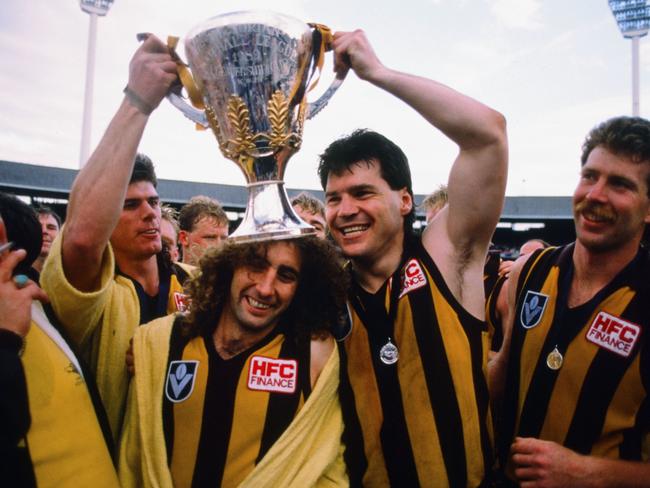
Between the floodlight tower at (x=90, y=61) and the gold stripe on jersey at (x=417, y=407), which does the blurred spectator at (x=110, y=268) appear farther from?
the floodlight tower at (x=90, y=61)

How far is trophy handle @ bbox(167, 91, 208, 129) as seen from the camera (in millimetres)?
1637

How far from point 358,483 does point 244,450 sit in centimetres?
39

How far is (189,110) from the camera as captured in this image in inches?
65.2

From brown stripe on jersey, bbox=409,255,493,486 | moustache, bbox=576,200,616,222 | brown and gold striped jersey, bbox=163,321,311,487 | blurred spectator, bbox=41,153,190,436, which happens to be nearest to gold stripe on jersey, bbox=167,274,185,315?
blurred spectator, bbox=41,153,190,436

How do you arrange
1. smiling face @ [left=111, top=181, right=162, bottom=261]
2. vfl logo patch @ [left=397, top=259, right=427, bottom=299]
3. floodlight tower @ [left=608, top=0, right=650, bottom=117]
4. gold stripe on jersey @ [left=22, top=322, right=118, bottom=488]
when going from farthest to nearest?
floodlight tower @ [left=608, top=0, right=650, bottom=117] < smiling face @ [left=111, top=181, right=162, bottom=261] < vfl logo patch @ [left=397, top=259, right=427, bottom=299] < gold stripe on jersey @ [left=22, top=322, right=118, bottom=488]

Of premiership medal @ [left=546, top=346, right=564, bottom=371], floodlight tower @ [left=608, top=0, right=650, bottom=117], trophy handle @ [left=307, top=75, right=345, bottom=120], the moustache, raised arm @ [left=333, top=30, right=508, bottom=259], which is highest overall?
floodlight tower @ [left=608, top=0, right=650, bottom=117]

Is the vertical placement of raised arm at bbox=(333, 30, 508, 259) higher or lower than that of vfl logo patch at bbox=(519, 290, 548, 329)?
higher

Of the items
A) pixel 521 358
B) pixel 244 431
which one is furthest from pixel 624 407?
pixel 244 431

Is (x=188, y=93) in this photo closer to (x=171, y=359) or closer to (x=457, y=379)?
(x=171, y=359)

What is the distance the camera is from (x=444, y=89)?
60.7 inches

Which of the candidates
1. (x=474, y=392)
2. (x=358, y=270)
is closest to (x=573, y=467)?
(x=474, y=392)

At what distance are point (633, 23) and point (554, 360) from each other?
24.4m

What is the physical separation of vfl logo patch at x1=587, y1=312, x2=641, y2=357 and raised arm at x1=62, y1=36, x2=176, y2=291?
5.11 ft

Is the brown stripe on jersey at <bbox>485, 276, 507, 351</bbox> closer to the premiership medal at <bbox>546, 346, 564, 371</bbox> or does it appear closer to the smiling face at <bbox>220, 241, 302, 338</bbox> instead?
the premiership medal at <bbox>546, 346, 564, 371</bbox>
